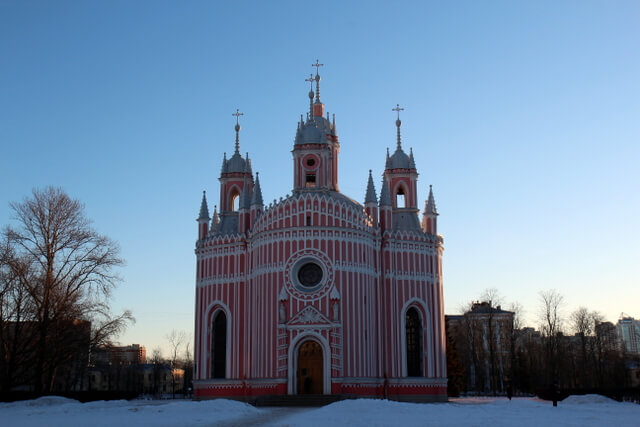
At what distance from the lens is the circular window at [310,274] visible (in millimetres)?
48344

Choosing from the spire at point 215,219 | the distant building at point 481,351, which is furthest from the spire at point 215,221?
the distant building at point 481,351

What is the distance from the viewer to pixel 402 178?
56406 millimetres

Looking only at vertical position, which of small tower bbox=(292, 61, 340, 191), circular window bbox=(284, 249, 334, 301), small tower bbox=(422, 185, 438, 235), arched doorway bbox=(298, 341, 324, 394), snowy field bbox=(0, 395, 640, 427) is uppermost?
small tower bbox=(292, 61, 340, 191)

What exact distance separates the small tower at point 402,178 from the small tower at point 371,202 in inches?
133

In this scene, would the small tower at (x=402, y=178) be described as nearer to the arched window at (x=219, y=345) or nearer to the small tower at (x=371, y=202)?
the small tower at (x=371, y=202)

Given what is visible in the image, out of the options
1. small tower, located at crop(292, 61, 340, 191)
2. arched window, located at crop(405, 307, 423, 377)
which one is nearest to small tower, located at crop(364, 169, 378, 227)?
small tower, located at crop(292, 61, 340, 191)

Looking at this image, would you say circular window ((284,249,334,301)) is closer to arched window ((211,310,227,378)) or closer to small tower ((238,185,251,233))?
small tower ((238,185,251,233))

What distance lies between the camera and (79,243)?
45.8 metres

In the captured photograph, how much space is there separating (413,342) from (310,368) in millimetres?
8019

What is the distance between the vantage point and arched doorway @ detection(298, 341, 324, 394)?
46938mm

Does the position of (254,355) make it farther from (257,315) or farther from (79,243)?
(79,243)

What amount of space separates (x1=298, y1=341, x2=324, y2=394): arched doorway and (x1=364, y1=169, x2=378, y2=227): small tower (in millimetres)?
10256

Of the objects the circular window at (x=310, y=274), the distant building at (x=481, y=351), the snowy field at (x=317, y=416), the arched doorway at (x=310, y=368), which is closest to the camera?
the snowy field at (x=317, y=416)

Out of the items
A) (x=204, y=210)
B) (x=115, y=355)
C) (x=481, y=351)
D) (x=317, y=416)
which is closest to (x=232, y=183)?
(x=204, y=210)
